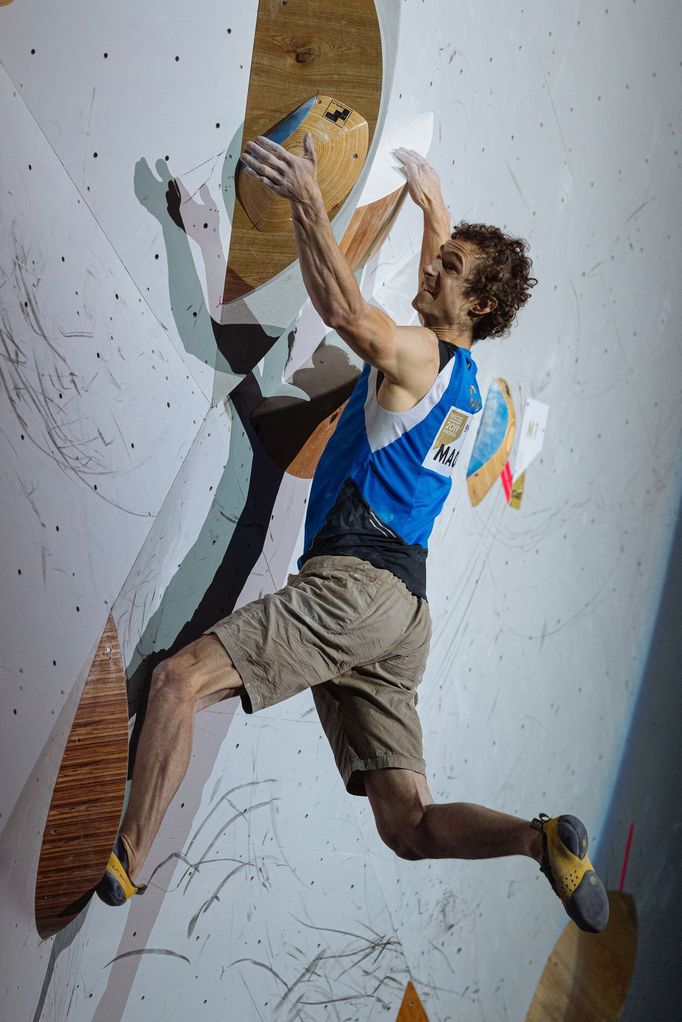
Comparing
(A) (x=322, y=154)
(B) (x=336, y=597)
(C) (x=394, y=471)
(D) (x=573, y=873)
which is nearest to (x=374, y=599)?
(B) (x=336, y=597)

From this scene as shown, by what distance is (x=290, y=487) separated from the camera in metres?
2.20

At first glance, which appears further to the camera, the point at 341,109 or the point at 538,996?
the point at 538,996

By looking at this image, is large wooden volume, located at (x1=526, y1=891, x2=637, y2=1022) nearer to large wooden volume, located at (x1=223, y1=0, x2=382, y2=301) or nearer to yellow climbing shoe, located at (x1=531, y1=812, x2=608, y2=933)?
yellow climbing shoe, located at (x1=531, y1=812, x2=608, y2=933)

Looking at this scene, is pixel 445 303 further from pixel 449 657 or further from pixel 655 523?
pixel 655 523

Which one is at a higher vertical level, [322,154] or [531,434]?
[322,154]

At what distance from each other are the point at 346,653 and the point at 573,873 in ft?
1.71

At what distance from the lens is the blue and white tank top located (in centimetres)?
193

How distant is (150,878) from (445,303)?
1.30 metres

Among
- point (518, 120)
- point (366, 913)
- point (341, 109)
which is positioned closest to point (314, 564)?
point (341, 109)

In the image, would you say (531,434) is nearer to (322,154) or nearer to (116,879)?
(322,154)

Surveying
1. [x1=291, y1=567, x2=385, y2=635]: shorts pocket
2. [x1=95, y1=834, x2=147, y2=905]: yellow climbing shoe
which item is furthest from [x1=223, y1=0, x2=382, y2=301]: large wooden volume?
[x1=95, y1=834, x2=147, y2=905]: yellow climbing shoe

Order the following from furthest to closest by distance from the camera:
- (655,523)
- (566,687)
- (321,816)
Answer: (655,523) → (566,687) → (321,816)

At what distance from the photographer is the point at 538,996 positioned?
3.26 metres

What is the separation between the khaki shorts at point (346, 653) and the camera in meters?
A: 1.75
